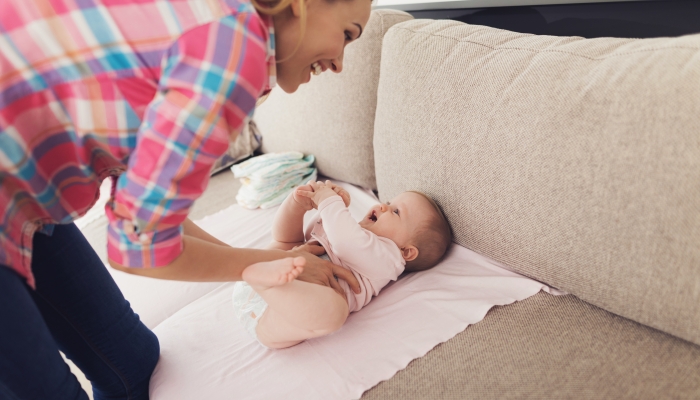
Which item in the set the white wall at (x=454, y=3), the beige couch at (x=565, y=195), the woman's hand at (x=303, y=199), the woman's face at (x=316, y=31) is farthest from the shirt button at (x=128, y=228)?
the white wall at (x=454, y=3)

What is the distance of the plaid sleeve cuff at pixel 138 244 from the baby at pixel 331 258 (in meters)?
0.23

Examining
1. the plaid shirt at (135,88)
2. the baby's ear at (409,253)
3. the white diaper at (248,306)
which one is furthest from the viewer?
the baby's ear at (409,253)

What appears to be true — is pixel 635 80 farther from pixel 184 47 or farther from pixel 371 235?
pixel 184 47

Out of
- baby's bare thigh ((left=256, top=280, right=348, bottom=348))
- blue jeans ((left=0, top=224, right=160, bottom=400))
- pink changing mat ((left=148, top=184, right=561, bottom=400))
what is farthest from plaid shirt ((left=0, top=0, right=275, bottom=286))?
pink changing mat ((left=148, top=184, right=561, bottom=400))

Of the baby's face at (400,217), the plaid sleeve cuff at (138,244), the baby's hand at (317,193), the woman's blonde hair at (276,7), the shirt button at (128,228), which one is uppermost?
the woman's blonde hair at (276,7)

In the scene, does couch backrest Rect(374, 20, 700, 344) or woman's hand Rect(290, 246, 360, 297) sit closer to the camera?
couch backrest Rect(374, 20, 700, 344)

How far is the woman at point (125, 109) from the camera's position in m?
0.67

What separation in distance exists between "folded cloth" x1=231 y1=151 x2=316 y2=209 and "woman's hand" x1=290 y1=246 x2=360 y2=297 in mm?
640

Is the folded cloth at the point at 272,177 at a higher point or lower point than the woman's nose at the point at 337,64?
lower

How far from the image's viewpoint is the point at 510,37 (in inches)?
49.3

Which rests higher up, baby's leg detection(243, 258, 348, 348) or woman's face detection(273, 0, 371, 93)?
woman's face detection(273, 0, 371, 93)

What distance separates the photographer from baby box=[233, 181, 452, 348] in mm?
1047

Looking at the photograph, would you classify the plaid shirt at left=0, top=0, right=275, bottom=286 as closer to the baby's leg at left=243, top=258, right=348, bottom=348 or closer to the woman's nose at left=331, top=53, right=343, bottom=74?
the woman's nose at left=331, top=53, right=343, bottom=74

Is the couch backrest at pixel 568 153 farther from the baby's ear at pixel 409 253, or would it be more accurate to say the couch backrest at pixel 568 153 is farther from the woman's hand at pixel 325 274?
the woman's hand at pixel 325 274
